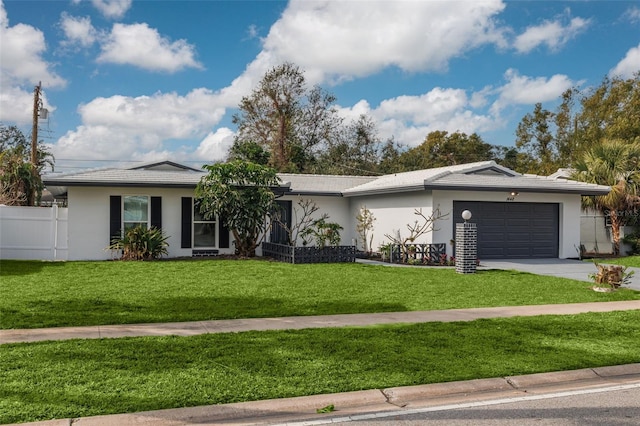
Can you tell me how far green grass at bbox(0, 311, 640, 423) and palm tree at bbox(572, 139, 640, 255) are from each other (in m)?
14.7

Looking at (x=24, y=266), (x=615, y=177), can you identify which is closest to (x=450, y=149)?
(x=615, y=177)

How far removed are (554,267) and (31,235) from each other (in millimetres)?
16456

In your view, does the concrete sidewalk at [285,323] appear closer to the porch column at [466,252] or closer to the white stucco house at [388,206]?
the porch column at [466,252]

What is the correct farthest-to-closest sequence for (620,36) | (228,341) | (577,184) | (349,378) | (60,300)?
(620,36)
(577,184)
(60,300)
(228,341)
(349,378)

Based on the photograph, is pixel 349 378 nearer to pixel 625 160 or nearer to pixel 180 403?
pixel 180 403

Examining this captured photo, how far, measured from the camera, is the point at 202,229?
19.0 meters

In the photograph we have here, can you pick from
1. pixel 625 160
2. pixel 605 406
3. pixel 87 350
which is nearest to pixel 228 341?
pixel 87 350

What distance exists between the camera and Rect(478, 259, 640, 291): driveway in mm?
15275

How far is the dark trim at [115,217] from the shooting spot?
1794 centimetres

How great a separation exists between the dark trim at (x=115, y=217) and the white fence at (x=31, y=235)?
4.66 ft

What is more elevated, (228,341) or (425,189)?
(425,189)

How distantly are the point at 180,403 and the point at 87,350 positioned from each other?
2.22m

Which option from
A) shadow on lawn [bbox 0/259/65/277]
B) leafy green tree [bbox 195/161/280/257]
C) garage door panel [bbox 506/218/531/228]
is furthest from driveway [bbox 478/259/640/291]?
shadow on lawn [bbox 0/259/65/277]

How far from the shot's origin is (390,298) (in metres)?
11.2
